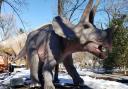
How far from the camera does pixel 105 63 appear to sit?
38375mm

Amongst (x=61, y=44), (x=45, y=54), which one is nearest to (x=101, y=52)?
(x=61, y=44)

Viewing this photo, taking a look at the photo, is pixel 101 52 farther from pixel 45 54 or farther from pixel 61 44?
pixel 45 54

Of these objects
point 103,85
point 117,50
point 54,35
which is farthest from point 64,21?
point 117,50

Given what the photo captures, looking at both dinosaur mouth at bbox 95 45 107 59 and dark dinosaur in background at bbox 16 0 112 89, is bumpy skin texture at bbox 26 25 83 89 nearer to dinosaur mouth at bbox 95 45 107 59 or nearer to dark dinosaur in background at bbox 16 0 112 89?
dark dinosaur in background at bbox 16 0 112 89

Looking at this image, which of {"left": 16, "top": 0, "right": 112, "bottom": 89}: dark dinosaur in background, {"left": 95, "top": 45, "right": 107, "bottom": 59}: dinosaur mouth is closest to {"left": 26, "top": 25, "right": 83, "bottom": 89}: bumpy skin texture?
{"left": 16, "top": 0, "right": 112, "bottom": 89}: dark dinosaur in background

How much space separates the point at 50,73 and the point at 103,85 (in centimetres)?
176

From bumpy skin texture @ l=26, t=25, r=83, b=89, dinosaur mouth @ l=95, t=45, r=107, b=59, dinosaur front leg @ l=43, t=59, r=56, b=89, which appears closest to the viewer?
dinosaur mouth @ l=95, t=45, r=107, b=59

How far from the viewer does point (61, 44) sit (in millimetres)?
7496

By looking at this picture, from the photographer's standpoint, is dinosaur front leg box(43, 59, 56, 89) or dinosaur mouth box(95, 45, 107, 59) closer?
dinosaur mouth box(95, 45, 107, 59)

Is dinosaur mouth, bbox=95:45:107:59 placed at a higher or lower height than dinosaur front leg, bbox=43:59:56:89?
higher

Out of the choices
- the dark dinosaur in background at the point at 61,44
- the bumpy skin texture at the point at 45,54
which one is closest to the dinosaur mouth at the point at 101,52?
the dark dinosaur in background at the point at 61,44

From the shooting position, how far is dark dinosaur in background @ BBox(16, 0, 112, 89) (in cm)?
680

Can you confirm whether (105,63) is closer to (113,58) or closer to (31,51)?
(113,58)

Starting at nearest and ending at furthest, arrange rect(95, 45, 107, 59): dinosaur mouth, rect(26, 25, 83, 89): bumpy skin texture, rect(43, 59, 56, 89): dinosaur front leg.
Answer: rect(95, 45, 107, 59): dinosaur mouth, rect(43, 59, 56, 89): dinosaur front leg, rect(26, 25, 83, 89): bumpy skin texture
